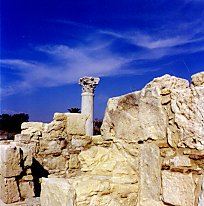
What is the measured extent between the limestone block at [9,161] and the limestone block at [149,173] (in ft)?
9.26

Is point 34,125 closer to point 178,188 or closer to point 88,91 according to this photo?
point 178,188

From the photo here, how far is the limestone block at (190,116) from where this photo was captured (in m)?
1.93

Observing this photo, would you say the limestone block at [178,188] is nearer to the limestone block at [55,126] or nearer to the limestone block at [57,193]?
the limestone block at [57,193]

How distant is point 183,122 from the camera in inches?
79.7

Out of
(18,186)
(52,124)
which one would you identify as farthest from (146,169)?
(52,124)

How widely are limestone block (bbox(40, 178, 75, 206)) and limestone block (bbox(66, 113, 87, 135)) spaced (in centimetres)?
352

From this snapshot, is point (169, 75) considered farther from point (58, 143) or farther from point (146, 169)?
point (58, 143)

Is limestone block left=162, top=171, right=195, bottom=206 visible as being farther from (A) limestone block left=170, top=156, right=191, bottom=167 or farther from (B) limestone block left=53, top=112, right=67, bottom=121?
(B) limestone block left=53, top=112, right=67, bottom=121

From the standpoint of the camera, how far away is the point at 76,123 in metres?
6.08

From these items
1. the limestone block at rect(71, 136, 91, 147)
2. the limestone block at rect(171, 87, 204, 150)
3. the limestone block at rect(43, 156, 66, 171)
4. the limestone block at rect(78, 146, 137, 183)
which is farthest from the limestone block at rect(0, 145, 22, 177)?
the limestone block at rect(171, 87, 204, 150)

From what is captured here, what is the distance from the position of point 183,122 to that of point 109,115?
996 mm

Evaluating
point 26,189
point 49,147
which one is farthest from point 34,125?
point 26,189

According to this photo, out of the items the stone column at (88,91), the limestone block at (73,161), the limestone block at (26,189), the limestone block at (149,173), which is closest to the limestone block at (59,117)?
the limestone block at (73,161)

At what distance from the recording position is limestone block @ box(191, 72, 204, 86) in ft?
7.39
